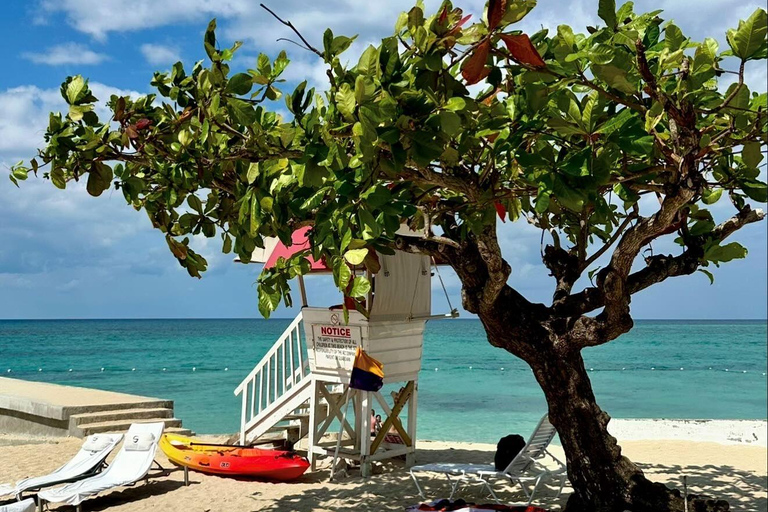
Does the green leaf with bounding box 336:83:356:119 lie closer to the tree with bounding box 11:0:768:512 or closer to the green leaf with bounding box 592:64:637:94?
the tree with bounding box 11:0:768:512

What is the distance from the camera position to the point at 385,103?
3.58m

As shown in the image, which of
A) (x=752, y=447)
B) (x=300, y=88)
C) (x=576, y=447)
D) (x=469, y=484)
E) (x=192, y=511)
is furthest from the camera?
(x=752, y=447)

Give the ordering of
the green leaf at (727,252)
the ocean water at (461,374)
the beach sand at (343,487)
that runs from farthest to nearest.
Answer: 1. the ocean water at (461,374)
2. the beach sand at (343,487)
3. the green leaf at (727,252)

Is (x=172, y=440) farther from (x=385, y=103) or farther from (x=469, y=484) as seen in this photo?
(x=385, y=103)

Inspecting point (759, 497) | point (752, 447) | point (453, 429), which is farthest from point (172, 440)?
point (453, 429)

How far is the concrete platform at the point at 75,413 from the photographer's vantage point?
12.7 meters

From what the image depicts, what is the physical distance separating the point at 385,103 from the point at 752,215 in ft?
14.5

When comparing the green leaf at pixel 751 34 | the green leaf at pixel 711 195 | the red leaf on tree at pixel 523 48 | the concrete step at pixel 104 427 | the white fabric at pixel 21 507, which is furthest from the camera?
the concrete step at pixel 104 427

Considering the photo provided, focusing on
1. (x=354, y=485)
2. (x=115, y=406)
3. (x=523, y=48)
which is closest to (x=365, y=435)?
(x=354, y=485)

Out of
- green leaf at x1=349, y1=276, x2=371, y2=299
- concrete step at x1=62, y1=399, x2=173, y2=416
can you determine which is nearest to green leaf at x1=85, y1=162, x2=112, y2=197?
green leaf at x1=349, y1=276, x2=371, y2=299

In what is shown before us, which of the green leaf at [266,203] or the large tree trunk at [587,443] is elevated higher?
the green leaf at [266,203]

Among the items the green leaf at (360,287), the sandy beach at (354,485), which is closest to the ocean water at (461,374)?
the sandy beach at (354,485)

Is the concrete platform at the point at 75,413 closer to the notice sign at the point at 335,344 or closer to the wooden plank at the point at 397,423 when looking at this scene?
the notice sign at the point at 335,344

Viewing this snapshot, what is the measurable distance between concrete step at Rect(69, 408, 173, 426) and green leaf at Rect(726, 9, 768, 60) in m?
12.0
